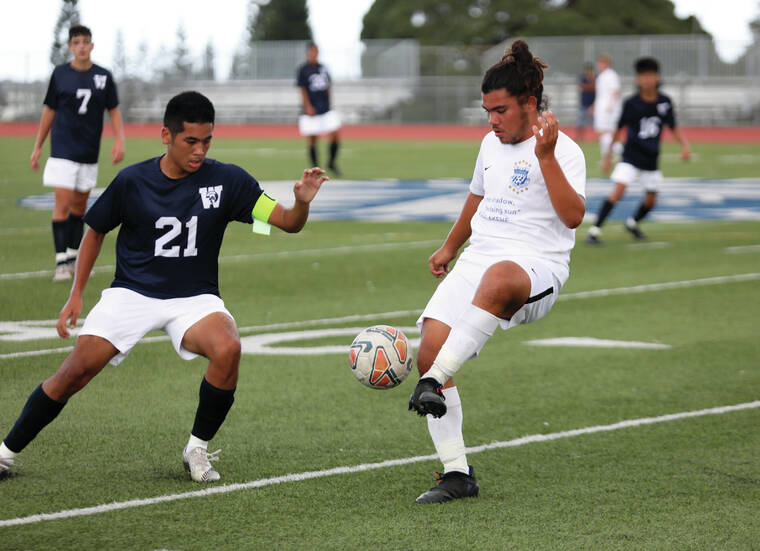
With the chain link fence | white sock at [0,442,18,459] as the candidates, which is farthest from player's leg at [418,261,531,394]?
the chain link fence

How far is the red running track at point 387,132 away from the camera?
1699 inches

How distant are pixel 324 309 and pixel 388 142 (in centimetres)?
2983

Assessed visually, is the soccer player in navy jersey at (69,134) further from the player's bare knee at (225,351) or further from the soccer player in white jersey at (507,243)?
the soccer player in white jersey at (507,243)

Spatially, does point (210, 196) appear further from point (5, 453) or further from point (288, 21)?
point (288, 21)

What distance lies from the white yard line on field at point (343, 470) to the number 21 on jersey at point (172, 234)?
1.12 meters

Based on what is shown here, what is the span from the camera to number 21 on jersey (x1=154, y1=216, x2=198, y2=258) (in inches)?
217

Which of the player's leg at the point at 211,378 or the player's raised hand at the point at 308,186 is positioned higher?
the player's raised hand at the point at 308,186

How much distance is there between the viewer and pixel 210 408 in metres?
5.56

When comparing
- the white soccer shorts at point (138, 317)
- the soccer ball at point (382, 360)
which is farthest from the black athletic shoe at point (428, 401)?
the white soccer shorts at point (138, 317)

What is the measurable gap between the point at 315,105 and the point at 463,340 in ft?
65.4

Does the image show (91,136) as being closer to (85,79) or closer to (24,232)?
(85,79)

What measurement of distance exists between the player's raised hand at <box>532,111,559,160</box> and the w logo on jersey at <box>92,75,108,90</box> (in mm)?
7608

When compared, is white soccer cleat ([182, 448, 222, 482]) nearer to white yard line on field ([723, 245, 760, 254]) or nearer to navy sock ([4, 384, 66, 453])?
navy sock ([4, 384, 66, 453])

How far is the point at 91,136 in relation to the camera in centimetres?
1183
